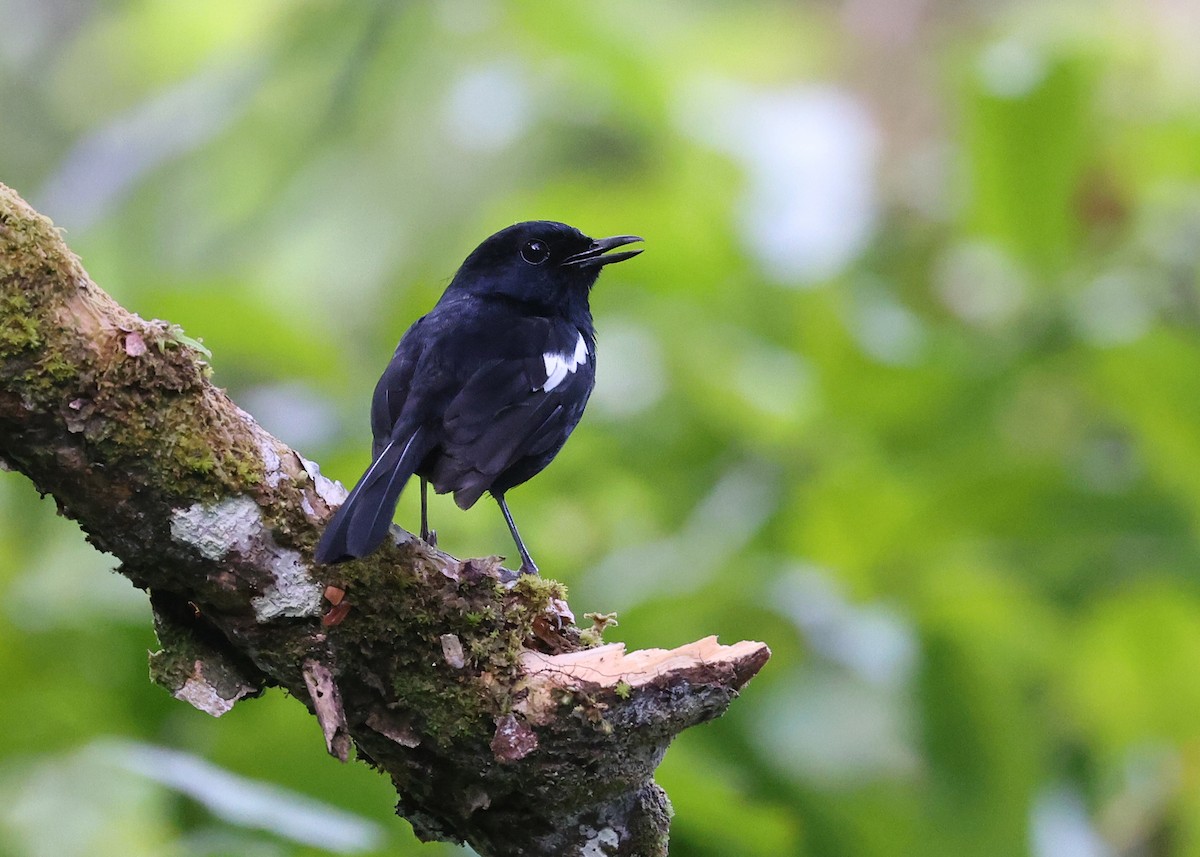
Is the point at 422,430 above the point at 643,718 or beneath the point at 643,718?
above

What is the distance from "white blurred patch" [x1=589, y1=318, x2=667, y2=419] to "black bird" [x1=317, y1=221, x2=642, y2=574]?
138cm

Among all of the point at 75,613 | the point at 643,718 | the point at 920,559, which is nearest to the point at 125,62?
the point at 75,613

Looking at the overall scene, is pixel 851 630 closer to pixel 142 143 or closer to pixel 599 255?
pixel 599 255

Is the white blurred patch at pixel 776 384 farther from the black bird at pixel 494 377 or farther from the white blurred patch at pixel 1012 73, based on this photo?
the white blurred patch at pixel 1012 73

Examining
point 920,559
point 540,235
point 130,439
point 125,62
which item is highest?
point 125,62

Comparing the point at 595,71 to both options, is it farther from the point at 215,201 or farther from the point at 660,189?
the point at 215,201

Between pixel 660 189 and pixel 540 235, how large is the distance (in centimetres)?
276

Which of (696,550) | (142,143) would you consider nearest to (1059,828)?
(696,550)

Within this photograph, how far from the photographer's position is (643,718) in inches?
75.9

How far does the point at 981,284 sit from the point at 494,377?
3088mm

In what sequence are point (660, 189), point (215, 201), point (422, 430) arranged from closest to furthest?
1. point (422, 430)
2. point (660, 189)
3. point (215, 201)

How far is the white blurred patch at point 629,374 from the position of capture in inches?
201

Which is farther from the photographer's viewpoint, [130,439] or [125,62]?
[125,62]

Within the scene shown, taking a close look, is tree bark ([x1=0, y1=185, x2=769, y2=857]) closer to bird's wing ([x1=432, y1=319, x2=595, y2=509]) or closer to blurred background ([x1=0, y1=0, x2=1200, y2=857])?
bird's wing ([x1=432, y1=319, x2=595, y2=509])
